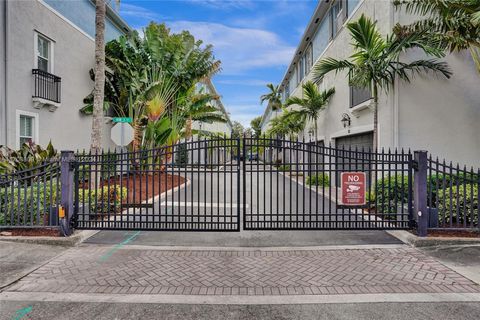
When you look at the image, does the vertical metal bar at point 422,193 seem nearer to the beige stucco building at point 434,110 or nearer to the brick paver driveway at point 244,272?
the brick paver driveway at point 244,272

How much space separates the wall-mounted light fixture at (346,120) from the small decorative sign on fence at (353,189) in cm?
689

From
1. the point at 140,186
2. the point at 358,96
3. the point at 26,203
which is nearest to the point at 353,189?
the point at 140,186

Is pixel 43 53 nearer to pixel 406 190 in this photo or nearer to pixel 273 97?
pixel 406 190

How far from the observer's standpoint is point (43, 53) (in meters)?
11.9

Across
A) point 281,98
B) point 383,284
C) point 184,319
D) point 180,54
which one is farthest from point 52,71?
point 281,98

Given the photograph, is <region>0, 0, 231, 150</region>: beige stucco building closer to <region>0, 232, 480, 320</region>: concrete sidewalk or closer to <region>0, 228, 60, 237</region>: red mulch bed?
<region>0, 228, 60, 237</region>: red mulch bed

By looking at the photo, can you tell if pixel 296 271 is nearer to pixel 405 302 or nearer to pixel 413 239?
pixel 405 302

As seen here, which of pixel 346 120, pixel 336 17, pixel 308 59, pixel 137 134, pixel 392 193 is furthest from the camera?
pixel 308 59

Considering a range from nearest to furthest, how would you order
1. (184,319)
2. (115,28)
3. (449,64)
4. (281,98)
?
(184,319) < (449,64) < (115,28) < (281,98)

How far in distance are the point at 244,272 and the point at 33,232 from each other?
4.57 metres

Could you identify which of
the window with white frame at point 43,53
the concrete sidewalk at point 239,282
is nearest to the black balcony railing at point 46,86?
the window with white frame at point 43,53

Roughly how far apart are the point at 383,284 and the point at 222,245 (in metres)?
2.86

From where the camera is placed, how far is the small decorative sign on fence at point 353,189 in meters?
6.05

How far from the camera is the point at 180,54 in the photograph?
1553 centimetres
